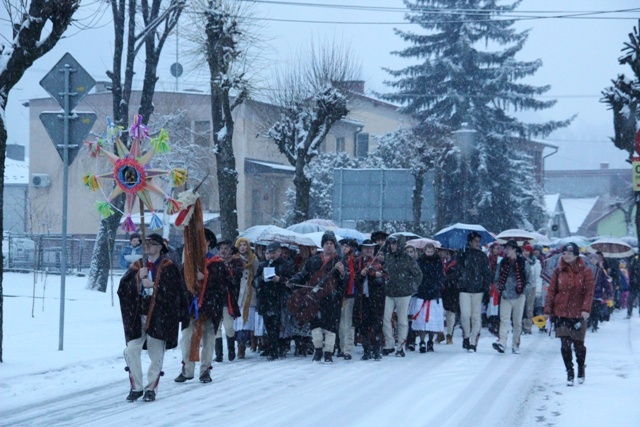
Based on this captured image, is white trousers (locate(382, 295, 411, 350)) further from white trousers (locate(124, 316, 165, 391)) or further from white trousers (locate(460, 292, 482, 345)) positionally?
white trousers (locate(124, 316, 165, 391))

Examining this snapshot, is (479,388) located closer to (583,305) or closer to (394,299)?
(583,305)

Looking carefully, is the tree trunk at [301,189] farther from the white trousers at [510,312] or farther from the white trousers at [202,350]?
the white trousers at [202,350]

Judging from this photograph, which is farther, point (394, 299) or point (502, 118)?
point (502, 118)

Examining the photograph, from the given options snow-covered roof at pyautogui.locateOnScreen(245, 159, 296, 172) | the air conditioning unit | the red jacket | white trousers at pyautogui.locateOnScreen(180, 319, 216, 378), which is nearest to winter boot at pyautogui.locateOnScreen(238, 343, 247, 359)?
white trousers at pyautogui.locateOnScreen(180, 319, 216, 378)

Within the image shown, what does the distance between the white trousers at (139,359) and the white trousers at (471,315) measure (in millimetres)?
7763

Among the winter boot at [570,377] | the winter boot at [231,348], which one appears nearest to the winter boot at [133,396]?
the winter boot at [231,348]

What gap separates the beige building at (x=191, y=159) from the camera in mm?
50875

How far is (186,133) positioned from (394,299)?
120ft

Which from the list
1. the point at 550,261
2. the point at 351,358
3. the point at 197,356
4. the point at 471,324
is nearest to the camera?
the point at 197,356

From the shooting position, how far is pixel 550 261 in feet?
75.3

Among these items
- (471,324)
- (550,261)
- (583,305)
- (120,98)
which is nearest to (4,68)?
(583,305)

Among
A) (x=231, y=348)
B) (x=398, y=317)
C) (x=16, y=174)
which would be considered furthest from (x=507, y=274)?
(x=16, y=174)

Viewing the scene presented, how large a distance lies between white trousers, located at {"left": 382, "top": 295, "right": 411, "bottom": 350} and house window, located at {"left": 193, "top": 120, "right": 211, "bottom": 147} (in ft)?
120

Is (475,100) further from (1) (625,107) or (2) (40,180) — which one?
(1) (625,107)
